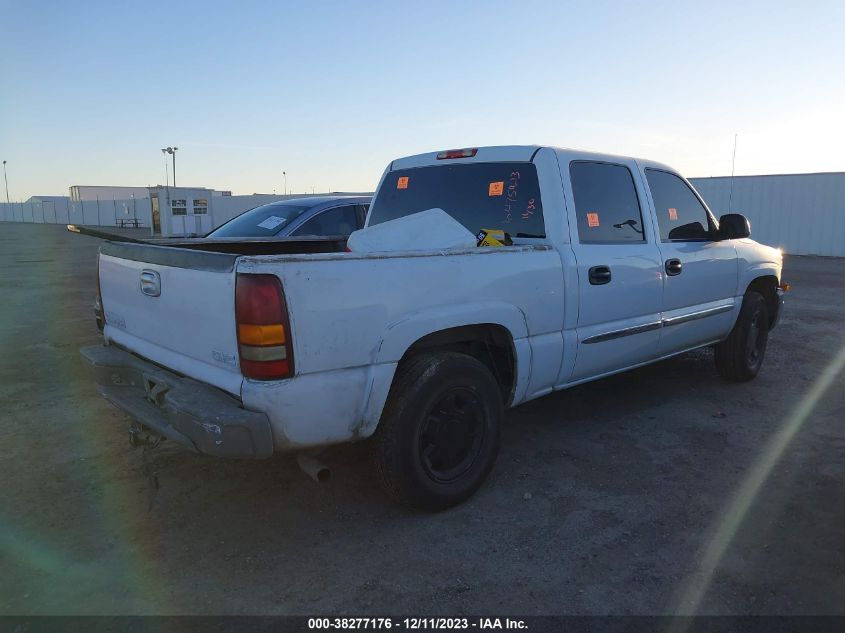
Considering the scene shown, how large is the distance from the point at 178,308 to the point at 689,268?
12.1 feet

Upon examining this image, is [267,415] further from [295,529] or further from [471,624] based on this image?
[471,624]

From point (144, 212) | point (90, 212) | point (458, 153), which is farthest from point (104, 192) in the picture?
point (458, 153)

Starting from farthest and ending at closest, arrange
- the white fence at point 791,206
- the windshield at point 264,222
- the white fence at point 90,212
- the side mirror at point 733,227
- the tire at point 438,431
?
the white fence at point 90,212 < the white fence at point 791,206 < the windshield at point 264,222 < the side mirror at point 733,227 < the tire at point 438,431

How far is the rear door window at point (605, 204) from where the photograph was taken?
4090mm

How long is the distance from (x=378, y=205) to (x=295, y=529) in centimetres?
261

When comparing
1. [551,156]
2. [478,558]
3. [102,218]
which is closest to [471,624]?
[478,558]

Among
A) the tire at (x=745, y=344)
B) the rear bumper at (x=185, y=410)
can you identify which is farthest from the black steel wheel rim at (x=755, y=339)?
the rear bumper at (x=185, y=410)

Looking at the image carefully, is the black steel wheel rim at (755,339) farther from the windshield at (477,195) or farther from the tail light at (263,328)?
the tail light at (263,328)

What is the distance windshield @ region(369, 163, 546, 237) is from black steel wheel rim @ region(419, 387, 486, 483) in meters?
1.21

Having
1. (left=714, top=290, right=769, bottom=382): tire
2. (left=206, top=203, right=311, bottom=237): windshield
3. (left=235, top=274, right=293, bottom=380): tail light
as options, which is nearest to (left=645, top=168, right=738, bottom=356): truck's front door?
(left=714, top=290, right=769, bottom=382): tire

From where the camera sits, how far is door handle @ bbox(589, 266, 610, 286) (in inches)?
156

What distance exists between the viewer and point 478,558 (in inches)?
117

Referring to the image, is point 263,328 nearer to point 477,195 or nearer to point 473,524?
point 473,524

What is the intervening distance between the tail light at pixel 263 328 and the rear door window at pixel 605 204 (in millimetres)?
2141
